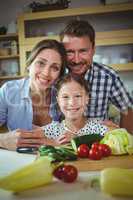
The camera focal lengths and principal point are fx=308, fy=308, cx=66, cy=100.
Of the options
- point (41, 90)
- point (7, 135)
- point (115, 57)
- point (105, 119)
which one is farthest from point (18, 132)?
point (115, 57)

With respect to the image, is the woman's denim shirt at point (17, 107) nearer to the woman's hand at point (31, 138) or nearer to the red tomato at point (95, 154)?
the woman's hand at point (31, 138)

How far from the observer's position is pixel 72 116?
0.93 meters

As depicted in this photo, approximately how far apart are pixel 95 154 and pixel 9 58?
403 mm

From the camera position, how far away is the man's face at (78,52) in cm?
91

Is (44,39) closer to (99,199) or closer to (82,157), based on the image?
(82,157)

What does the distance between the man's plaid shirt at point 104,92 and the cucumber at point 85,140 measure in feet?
0.23

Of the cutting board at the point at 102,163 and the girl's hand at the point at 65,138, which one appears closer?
the cutting board at the point at 102,163

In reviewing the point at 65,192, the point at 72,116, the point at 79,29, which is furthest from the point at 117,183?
the point at 79,29

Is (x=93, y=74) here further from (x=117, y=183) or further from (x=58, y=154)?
(x=117, y=183)

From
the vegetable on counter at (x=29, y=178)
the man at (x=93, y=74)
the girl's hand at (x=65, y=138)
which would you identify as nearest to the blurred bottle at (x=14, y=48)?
the man at (x=93, y=74)

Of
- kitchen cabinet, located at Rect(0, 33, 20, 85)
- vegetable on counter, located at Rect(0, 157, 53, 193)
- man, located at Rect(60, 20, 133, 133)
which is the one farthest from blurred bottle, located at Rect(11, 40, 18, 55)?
vegetable on counter, located at Rect(0, 157, 53, 193)

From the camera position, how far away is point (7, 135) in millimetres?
948

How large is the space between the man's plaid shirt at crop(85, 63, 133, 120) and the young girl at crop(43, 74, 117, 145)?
24mm

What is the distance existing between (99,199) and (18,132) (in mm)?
415
